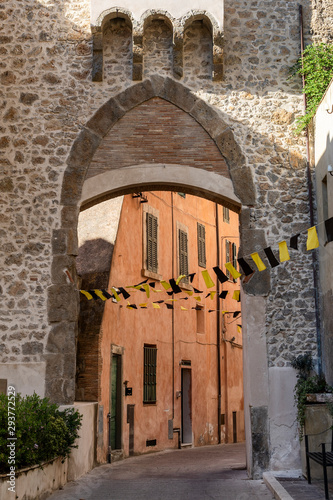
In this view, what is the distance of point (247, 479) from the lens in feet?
32.8

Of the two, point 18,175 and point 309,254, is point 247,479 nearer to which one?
point 309,254

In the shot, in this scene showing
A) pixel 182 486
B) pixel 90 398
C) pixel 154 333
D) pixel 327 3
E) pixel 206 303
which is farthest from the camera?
pixel 206 303

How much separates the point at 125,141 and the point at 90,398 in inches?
198

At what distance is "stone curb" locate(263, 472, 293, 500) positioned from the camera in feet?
25.2

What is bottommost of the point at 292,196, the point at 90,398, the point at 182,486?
the point at 182,486

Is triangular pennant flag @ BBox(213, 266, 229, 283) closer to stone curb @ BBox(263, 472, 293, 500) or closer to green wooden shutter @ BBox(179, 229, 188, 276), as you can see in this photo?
stone curb @ BBox(263, 472, 293, 500)

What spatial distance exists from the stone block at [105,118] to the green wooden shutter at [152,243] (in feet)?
20.6

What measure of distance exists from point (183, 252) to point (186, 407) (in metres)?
4.19

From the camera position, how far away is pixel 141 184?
35.8 feet

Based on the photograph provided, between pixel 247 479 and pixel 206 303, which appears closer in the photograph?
pixel 247 479

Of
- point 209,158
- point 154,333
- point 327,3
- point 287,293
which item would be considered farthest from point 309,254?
point 154,333

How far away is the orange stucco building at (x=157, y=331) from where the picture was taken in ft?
45.2

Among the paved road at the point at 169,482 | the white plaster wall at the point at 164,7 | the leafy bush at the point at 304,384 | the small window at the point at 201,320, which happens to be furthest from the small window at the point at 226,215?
the leafy bush at the point at 304,384

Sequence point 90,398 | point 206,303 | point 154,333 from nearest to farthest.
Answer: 1. point 90,398
2. point 154,333
3. point 206,303
